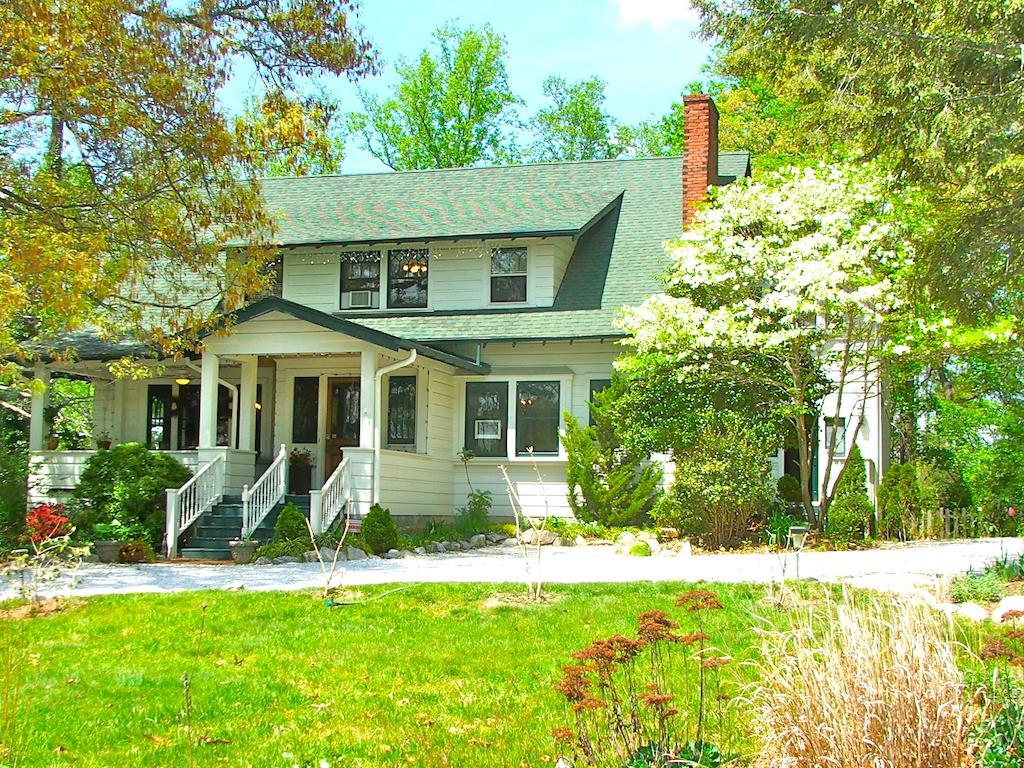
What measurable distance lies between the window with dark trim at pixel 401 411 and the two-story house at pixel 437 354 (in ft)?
0.10

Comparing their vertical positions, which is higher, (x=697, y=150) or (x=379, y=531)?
(x=697, y=150)

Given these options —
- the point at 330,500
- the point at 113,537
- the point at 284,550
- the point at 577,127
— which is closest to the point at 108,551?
the point at 113,537

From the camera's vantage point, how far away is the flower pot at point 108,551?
16266 millimetres

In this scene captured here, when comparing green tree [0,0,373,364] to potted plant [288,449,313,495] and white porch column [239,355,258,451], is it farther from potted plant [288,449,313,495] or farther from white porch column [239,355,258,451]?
potted plant [288,449,313,495]

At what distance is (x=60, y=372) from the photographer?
69.3 feet

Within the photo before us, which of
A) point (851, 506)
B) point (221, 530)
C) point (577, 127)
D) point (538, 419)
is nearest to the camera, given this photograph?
point (221, 530)

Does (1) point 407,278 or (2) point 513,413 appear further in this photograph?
(1) point 407,278

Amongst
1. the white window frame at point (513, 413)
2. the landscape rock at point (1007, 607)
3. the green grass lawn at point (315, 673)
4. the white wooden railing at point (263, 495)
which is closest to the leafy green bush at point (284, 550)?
the white wooden railing at point (263, 495)

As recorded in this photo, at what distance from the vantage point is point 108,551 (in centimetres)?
1630

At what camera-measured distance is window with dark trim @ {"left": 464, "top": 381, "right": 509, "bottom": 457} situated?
2089cm

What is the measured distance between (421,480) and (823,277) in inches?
312

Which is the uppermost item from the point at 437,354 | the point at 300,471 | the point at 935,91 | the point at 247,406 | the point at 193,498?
the point at 935,91

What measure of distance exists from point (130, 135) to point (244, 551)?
6.08 m

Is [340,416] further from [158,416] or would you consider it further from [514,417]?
[158,416]
